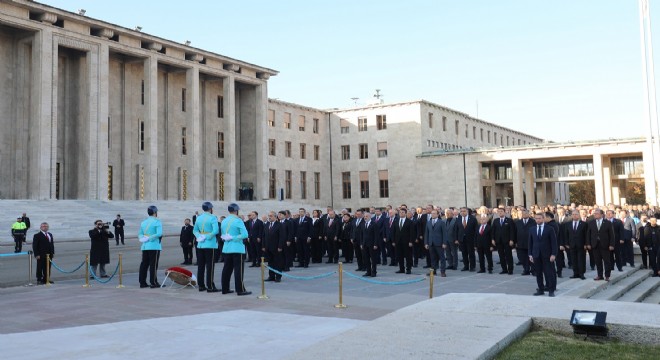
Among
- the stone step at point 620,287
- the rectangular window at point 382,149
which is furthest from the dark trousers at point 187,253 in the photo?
the rectangular window at point 382,149

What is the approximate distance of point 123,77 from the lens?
4444 centimetres

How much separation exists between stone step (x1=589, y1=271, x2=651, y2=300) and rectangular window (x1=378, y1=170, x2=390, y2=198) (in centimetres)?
4069

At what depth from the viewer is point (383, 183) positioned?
57125 mm

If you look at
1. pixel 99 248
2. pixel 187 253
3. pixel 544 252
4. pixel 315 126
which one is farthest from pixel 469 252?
pixel 315 126

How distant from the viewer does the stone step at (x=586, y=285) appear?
1152cm

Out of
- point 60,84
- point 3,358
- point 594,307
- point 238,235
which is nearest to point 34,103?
point 60,84


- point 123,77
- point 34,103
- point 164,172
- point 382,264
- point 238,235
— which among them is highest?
point 123,77

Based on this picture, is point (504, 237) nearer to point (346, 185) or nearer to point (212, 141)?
point (212, 141)

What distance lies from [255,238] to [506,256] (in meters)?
7.77

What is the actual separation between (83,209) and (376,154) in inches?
1222

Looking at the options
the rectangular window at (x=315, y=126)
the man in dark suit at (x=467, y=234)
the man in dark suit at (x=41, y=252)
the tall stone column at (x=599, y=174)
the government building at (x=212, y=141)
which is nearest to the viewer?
the man in dark suit at (x=41, y=252)

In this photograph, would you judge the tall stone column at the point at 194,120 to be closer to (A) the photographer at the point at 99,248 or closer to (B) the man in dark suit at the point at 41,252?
(A) the photographer at the point at 99,248

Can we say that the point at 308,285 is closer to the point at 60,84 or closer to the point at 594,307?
the point at 594,307

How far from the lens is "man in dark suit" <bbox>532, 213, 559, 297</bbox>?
458 inches
